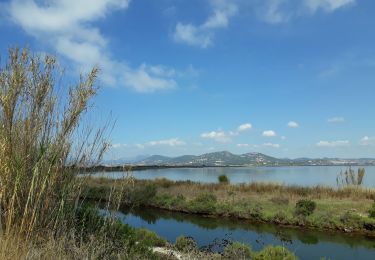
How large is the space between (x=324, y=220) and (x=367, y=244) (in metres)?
2.90

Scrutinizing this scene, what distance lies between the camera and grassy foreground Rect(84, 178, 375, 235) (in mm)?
16844

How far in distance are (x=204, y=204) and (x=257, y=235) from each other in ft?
20.8

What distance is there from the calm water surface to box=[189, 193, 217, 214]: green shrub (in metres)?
0.72

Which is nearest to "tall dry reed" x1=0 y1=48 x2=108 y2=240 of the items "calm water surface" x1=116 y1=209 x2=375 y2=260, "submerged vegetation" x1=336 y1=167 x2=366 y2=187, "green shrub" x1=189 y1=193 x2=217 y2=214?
"calm water surface" x1=116 y1=209 x2=375 y2=260

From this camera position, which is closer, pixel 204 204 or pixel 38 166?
pixel 38 166

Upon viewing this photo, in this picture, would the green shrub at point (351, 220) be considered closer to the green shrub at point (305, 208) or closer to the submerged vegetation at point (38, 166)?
the green shrub at point (305, 208)

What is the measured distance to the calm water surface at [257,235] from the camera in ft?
41.9

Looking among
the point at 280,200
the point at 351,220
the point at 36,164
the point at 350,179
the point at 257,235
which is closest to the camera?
the point at 36,164

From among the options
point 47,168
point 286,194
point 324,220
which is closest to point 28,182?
point 47,168

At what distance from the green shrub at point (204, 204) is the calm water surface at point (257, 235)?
72cm

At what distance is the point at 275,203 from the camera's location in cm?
2109

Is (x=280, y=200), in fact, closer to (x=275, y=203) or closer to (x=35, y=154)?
(x=275, y=203)

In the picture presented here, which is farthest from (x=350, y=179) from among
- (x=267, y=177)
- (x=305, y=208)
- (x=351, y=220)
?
(x=267, y=177)

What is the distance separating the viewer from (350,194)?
2294 centimetres
